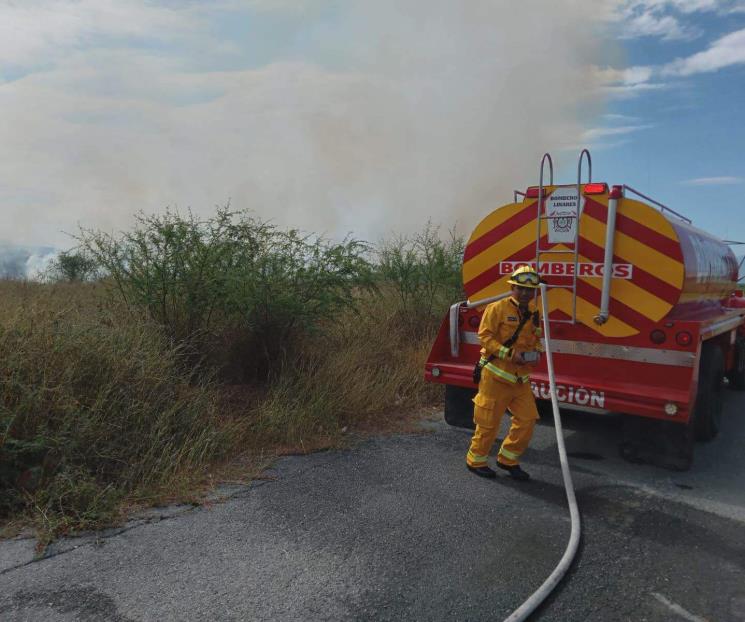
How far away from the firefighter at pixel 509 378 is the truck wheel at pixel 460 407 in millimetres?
1204

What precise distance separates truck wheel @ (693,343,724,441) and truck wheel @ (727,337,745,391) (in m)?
2.29

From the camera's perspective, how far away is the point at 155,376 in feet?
15.2

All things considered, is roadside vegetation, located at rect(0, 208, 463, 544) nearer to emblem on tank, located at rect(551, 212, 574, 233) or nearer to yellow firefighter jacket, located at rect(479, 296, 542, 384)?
yellow firefighter jacket, located at rect(479, 296, 542, 384)

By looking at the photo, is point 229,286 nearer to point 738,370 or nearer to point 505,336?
point 505,336

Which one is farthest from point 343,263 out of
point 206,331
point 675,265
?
point 675,265

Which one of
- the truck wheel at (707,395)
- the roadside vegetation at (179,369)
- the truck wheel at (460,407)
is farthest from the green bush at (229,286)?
the truck wheel at (707,395)

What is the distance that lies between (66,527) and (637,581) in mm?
3058

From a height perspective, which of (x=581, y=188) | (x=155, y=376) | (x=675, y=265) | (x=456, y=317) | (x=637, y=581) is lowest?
(x=637, y=581)

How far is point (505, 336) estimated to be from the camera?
4453 mm

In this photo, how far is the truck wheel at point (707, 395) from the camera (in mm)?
5371

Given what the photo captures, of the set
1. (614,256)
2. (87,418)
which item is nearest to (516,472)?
(614,256)

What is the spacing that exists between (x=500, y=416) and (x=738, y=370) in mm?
5186

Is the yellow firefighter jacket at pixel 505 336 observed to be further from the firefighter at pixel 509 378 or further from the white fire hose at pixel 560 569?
the white fire hose at pixel 560 569

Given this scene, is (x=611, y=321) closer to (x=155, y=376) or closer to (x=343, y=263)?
(x=343, y=263)
